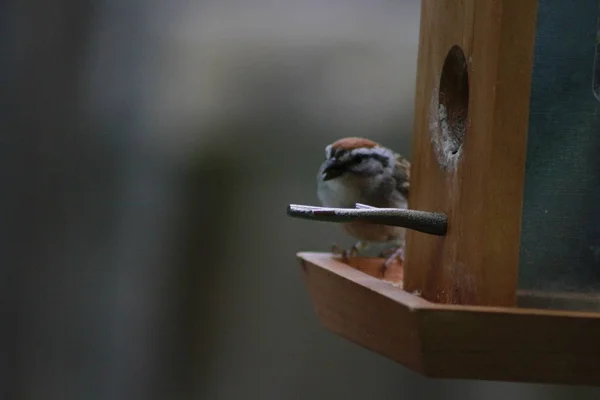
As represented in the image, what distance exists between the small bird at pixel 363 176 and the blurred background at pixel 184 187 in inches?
23.4

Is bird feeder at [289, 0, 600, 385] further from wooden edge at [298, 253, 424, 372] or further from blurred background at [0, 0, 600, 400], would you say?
blurred background at [0, 0, 600, 400]

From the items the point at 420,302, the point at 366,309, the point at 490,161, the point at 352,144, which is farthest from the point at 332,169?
the point at 420,302

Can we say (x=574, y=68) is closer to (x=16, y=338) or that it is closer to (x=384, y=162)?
(x=384, y=162)

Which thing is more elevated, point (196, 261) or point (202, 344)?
point (196, 261)

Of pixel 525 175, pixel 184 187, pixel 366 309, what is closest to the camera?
pixel 525 175

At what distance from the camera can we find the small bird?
2994mm

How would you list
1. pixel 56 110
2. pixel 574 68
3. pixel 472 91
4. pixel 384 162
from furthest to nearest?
pixel 56 110 < pixel 384 162 < pixel 472 91 < pixel 574 68

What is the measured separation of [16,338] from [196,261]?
2.54 ft

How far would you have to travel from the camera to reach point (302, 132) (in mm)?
3680

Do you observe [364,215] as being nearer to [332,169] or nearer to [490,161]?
[490,161]

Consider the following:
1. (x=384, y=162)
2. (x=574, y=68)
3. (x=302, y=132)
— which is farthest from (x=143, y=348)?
(x=574, y=68)

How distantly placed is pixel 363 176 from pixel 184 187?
947 mm

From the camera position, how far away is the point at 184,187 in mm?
3695

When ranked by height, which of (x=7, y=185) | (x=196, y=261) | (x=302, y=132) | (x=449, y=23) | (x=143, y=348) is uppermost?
(x=449, y=23)
